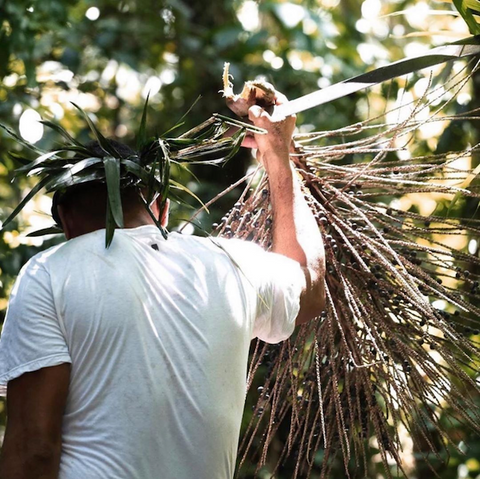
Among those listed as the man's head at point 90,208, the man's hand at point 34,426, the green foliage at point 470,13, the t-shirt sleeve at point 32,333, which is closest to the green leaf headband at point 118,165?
the man's head at point 90,208

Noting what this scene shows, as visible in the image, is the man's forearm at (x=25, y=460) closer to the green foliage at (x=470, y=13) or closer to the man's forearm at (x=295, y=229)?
the man's forearm at (x=295, y=229)

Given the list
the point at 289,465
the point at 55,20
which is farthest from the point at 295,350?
the point at 55,20

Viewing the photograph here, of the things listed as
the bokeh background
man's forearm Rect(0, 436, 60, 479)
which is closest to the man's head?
man's forearm Rect(0, 436, 60, 479)

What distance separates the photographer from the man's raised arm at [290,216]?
69.9 inches

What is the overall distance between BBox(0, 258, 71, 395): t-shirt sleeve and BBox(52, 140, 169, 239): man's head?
184 mm

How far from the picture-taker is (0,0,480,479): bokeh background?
3.42m

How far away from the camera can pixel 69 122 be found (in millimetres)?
4648

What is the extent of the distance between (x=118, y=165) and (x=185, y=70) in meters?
3.17

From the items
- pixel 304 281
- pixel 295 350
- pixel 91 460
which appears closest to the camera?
pixel 91 460

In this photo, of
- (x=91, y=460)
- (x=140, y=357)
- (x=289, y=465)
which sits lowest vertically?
(x=289, y=465)

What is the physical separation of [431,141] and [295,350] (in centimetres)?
199

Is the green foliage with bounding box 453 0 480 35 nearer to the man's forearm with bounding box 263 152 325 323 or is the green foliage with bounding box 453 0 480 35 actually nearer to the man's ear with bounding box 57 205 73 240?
the man's forearm with bounding box 263 152 325 323

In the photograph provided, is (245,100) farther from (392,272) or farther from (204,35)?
(204,35)

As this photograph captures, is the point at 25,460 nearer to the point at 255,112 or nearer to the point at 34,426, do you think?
the point at 34,426
